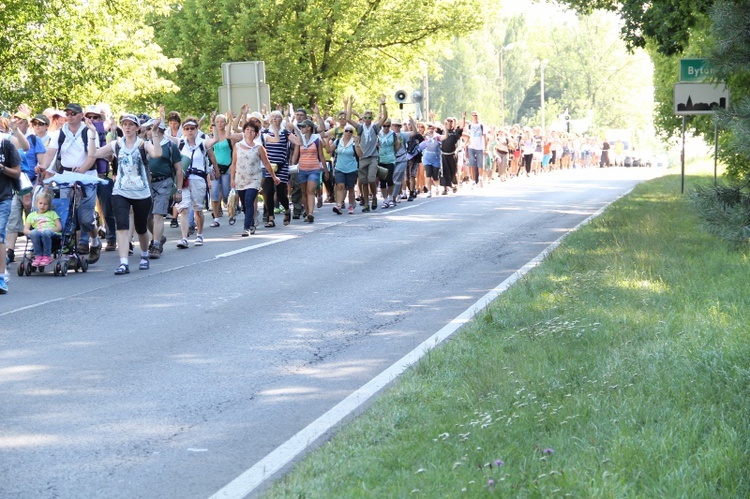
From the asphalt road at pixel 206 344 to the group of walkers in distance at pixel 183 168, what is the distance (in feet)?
2.17

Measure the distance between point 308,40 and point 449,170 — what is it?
40.6 feet

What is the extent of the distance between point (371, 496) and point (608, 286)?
6221mm

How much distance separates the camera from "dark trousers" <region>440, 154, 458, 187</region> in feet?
97.5

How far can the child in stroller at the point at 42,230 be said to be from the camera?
560 inches

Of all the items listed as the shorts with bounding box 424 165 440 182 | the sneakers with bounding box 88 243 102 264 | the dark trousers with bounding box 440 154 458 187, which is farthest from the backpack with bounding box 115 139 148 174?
the dark trousers with bounding box 440 154 458 187

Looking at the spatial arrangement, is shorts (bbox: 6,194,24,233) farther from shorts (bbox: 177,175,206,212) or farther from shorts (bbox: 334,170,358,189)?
shorts (bbox: 334,170,358,189)

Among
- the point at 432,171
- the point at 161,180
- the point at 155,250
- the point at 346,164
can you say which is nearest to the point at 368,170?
the point at 346,164

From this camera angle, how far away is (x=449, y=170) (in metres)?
30.0

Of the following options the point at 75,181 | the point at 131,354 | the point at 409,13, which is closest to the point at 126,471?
the point at 131,354

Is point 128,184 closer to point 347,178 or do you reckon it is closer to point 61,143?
point 61,143

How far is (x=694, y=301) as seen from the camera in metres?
9.98

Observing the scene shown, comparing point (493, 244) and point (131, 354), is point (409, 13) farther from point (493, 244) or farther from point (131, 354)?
point (131, 354)

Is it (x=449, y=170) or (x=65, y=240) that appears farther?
(x=449, y=170)

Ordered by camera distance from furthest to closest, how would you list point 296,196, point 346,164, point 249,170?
1. point 346,164
2. point 296,196
3. point 249,170
